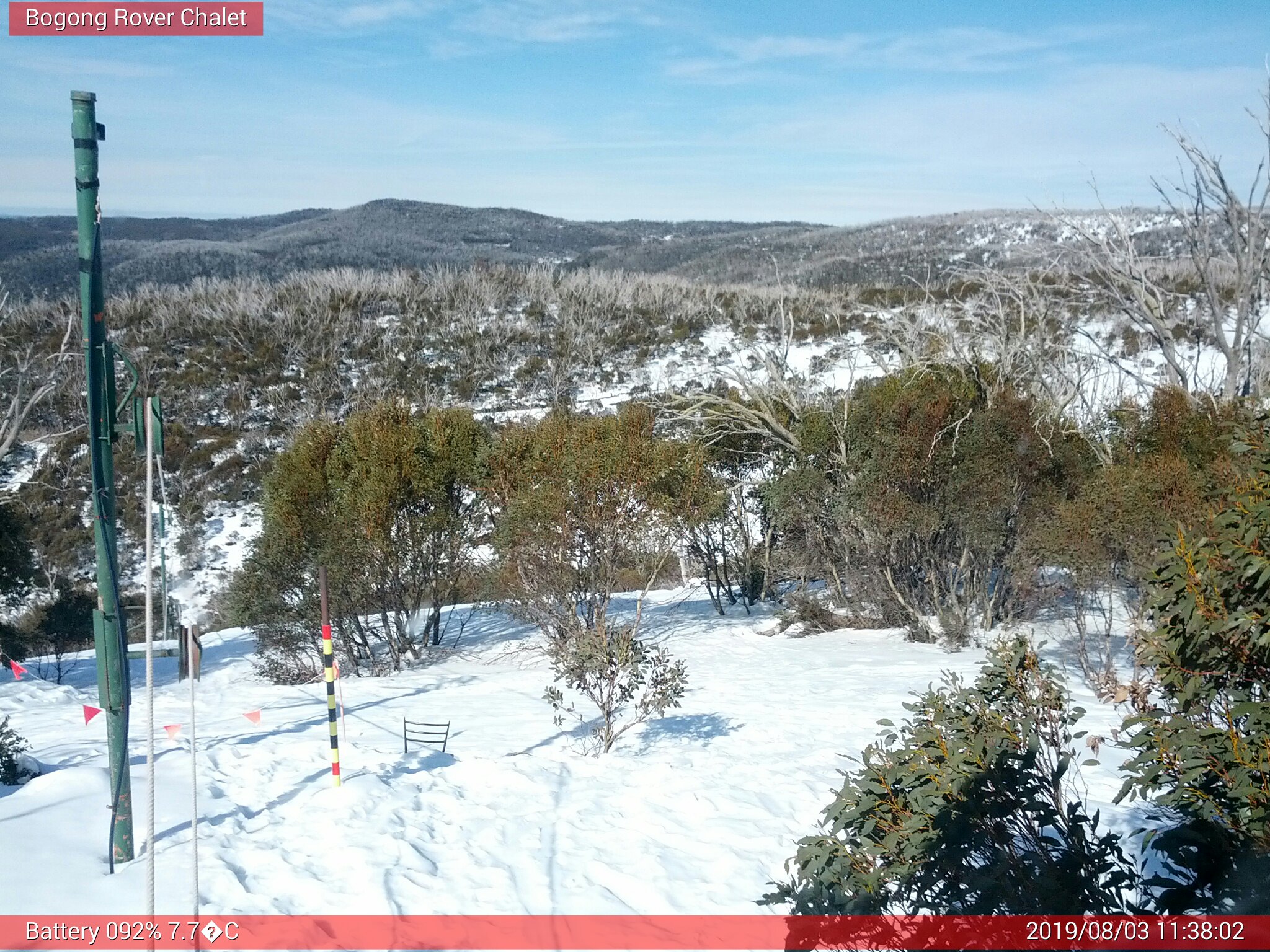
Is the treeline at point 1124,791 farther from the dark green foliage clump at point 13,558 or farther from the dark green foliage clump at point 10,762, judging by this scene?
the dark green foliage clump at point 13,558

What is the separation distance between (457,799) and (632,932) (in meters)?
2.06

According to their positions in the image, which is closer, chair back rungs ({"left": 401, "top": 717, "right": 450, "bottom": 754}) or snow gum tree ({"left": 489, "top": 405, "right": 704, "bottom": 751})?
chair back rungs ({"left": 401, "top": 717, "right": 450, "bottom": 754})

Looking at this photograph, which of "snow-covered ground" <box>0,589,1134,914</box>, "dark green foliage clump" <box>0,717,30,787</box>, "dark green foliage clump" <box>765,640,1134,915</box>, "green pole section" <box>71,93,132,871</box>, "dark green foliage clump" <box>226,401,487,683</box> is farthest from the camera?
"dark green foliage clump" <box>226,401,487,683</box>

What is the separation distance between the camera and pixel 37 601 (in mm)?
18125

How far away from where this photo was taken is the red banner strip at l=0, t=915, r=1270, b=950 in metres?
2.84

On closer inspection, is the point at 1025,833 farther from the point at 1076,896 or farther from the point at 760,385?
the point at 760,385

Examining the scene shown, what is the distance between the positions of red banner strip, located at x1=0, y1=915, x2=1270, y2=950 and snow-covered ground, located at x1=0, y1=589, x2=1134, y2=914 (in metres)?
0.14

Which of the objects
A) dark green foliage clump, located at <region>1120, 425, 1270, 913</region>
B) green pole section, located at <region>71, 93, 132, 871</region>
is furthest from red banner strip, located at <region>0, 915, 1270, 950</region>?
green pole section, located at <region>71, 93, 132, 871</region>

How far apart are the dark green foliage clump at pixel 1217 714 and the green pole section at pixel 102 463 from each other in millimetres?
4459

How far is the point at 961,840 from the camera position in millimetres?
3154

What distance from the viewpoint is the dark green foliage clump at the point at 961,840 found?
3141 millimetres

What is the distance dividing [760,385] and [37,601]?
15223 millimetres

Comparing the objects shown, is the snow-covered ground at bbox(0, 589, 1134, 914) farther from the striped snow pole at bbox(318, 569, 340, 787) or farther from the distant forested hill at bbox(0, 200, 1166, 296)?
the distant forested hill at bbox(0, 200, 1166, 296)

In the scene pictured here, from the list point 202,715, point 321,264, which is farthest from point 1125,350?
point 321,264
